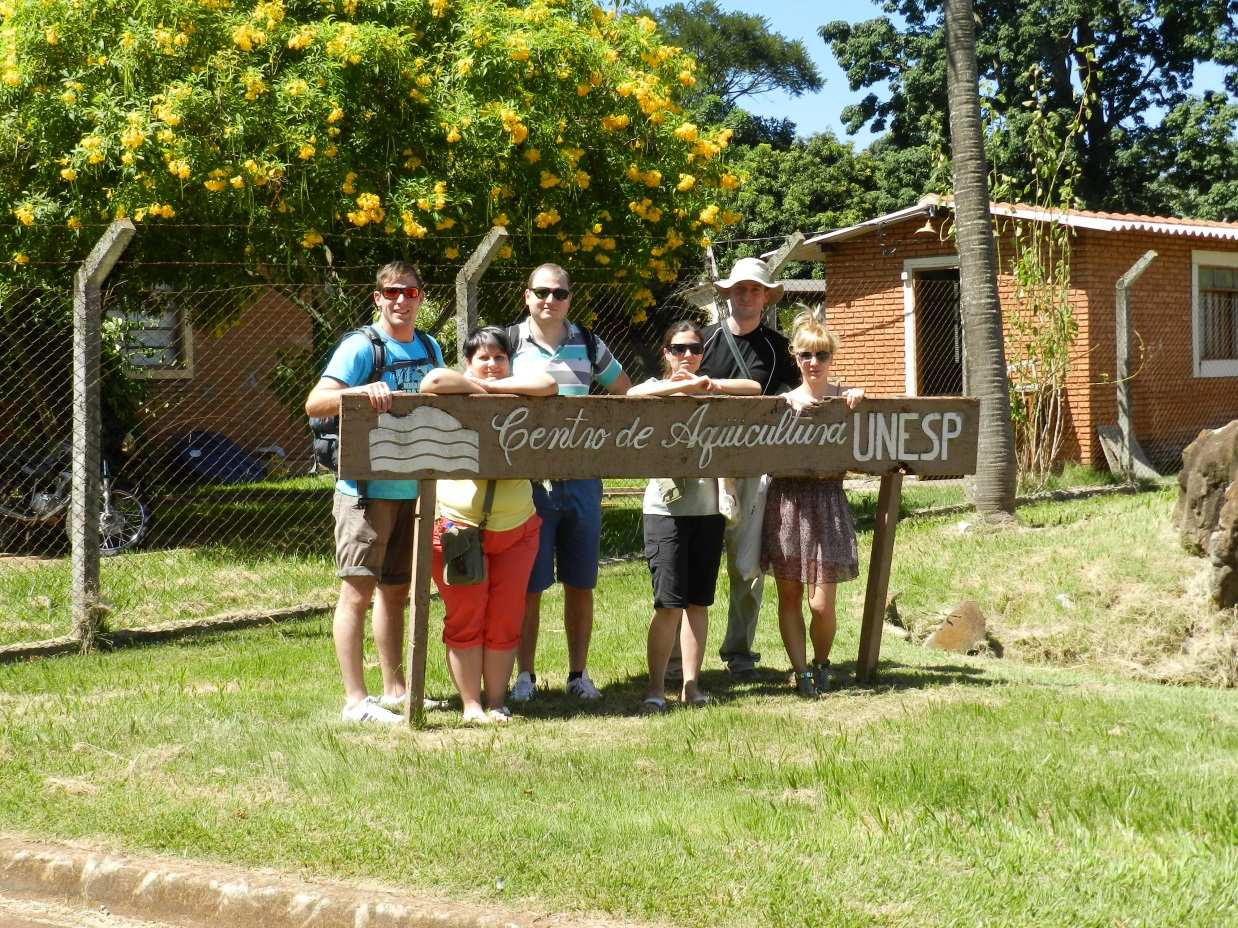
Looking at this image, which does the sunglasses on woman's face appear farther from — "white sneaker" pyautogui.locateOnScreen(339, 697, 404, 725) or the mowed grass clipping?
"white sneaker" pyautogui.locateOnScreen(339, 697, 404, 725)

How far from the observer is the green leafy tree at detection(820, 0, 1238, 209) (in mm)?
35812

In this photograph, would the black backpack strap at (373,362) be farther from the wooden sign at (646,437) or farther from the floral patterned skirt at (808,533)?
the floral patterned skirt at (808,533)

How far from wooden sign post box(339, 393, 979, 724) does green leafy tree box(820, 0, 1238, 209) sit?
2962 centimetres

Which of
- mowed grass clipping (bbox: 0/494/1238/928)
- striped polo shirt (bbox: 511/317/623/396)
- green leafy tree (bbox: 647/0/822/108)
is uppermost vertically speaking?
green leafy tree (bbox: 647/0/822/108)

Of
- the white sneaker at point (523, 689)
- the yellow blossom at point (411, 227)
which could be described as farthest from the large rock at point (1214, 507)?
the yellow blossom at point (411, 227)

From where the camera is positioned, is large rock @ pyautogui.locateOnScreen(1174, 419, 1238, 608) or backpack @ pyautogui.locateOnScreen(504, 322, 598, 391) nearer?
backpack @ pyautogui.locateOnScreen(504, 322, 598, 391)

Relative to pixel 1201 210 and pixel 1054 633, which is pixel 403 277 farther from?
pixel 1201 210

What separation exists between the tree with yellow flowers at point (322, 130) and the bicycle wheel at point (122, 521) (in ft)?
6.57

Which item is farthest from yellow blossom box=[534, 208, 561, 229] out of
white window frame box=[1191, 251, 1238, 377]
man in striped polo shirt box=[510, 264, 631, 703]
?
white window frame box=[1191, 251, 1238, 377]

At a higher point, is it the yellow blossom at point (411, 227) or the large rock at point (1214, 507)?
the yellow blossom at point (411, 227)

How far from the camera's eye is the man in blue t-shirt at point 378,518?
6.03 meters

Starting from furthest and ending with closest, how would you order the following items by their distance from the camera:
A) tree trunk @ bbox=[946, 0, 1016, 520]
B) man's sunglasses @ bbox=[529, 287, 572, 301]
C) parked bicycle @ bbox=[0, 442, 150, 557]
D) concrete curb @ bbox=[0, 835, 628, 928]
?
tree trunk @ bbox=[946, 0, 1016, 520] < parked bicycle @ bbox=[0, 442, 150, 557] < man's sunglasses @ bbox=[529, 287, 572, 301] < concrete curb @ bbox=[0, 835, 628, 928]

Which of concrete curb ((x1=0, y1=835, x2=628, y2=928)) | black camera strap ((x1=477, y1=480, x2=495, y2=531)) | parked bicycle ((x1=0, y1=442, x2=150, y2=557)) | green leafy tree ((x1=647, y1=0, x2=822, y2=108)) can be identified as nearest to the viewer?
concrete curb ((x1=0, y1=835, x2=628, y2=928))

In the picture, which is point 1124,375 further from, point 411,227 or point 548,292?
point 548,292
